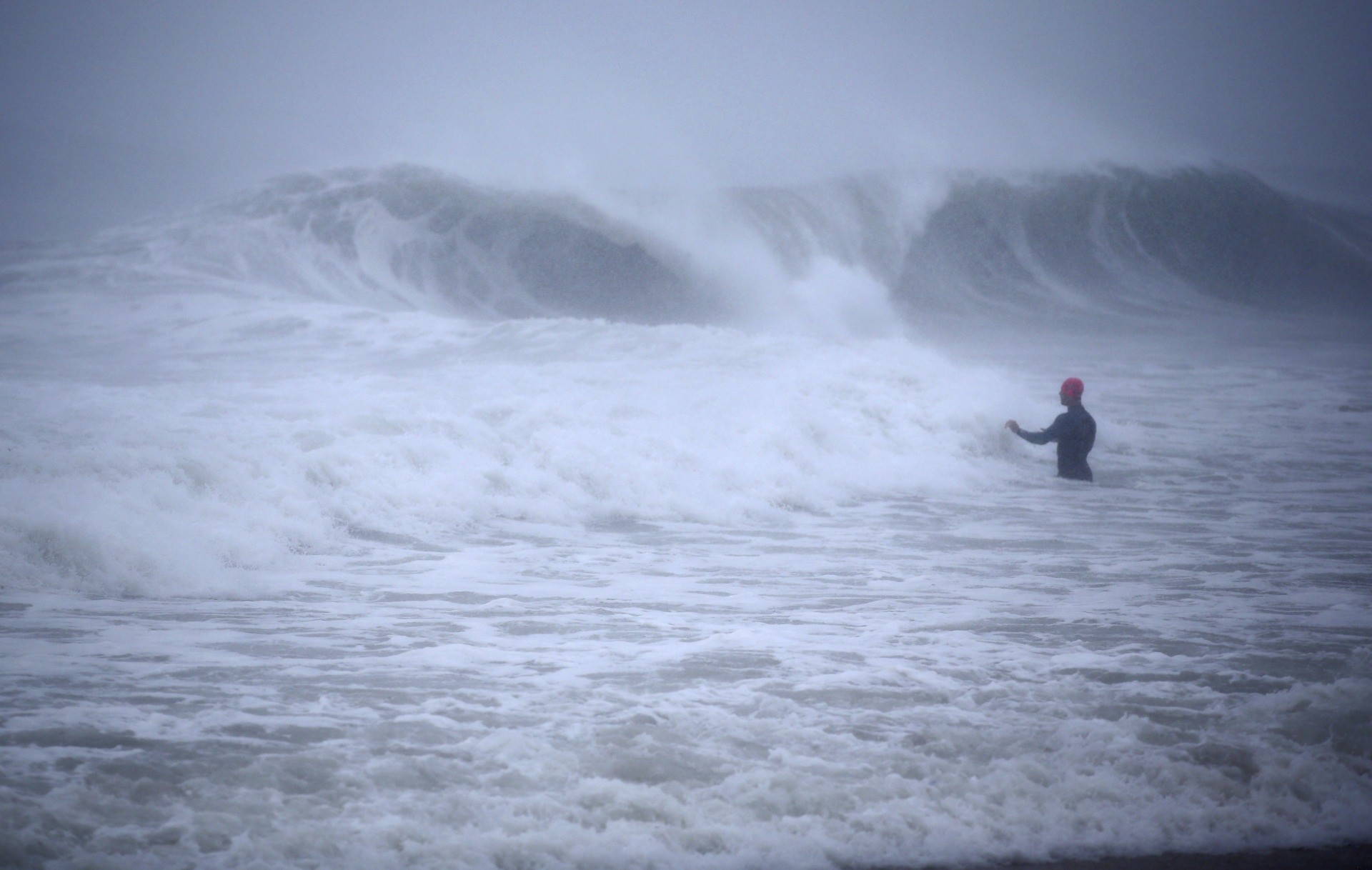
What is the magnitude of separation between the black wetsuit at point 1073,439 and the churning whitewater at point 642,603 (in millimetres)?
228

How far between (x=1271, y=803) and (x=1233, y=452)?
28.0 feet

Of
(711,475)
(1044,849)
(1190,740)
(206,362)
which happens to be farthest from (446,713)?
(206,362)

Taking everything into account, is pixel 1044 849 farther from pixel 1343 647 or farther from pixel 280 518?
pixel 280 518

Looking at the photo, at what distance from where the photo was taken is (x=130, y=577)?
4.64 m

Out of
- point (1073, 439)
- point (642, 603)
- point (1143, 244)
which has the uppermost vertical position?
point (1143, 244)

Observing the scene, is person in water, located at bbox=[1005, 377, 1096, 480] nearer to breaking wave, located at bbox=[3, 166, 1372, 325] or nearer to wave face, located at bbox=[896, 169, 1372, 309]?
breaking wave, located at bbox=[3, 166, 1372, 325]

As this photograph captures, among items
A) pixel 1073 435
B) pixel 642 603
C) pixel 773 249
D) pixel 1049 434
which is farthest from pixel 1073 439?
pixel 773 249

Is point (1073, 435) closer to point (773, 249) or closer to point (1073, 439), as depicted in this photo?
→ point (1073, 439)

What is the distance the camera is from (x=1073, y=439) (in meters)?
9.09

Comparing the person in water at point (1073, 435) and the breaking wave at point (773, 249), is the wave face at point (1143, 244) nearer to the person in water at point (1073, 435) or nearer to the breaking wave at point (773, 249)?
the breaking wave at point (773, 249)

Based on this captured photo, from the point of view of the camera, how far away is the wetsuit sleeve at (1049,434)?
28.7ft

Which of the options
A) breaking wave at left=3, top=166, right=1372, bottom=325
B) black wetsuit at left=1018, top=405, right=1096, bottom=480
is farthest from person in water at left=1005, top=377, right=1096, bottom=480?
breaking wave at left=3, top=166, right=1372, bottom=325

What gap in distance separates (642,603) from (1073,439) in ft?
18.0

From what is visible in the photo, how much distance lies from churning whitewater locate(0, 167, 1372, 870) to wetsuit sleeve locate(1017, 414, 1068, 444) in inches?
15.1
